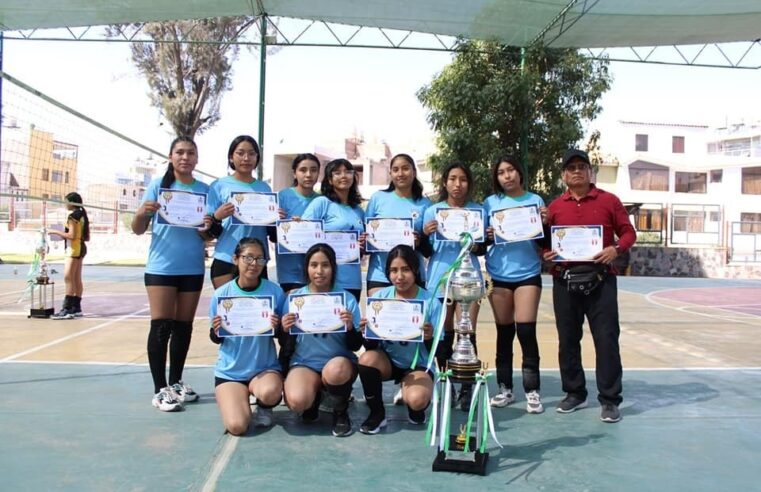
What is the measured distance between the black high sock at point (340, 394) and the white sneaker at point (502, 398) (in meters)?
1.15

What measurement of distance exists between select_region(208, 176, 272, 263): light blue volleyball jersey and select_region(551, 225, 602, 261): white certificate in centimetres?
186

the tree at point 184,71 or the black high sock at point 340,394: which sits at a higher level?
the tree at point 184,71

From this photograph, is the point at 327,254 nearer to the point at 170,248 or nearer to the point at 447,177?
the point at 447,177

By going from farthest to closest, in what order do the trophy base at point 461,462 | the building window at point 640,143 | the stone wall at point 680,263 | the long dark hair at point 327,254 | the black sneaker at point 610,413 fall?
the building window at point 640,143, the stone wall at point 680,263, the black sneaker at point 610,413, the long dark hair at point 327,254, the trophy base at point 461,462

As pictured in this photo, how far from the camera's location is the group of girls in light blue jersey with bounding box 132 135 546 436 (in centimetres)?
361

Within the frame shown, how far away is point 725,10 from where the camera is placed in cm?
845

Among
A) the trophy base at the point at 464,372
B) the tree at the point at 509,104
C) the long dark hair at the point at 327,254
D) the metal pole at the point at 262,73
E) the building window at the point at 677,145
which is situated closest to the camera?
the trophy base at the point at 464,372

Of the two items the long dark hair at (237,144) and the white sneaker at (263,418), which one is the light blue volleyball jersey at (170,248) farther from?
the white sneaker at (263,418)

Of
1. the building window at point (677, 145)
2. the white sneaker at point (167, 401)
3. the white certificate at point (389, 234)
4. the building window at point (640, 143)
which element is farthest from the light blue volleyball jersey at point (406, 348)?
the building window at point (677, 145)

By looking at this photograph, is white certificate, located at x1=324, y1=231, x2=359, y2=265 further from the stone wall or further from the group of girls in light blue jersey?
the stone wall

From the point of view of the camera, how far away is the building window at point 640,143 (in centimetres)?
4194

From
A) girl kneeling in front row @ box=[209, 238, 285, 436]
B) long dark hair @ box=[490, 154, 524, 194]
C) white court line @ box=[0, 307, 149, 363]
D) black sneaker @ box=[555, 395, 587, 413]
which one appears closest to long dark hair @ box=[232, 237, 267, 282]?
girl kneeling in front row @ box=[209, 238, 285, 436]

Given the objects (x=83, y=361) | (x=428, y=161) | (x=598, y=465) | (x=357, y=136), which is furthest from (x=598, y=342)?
(x=357, y=136)

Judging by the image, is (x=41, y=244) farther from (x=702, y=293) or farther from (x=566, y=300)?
(x=702, y=293)
